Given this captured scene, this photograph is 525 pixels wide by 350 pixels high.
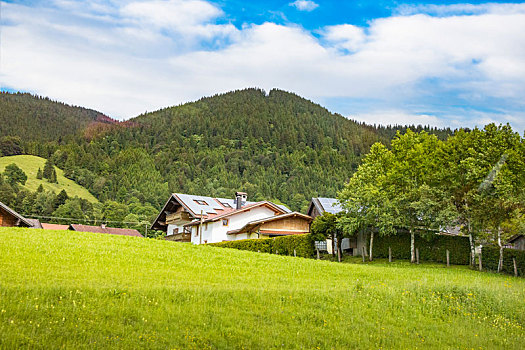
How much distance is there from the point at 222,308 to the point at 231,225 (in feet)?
171

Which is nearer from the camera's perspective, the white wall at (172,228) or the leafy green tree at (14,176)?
the white wall at (172,228)

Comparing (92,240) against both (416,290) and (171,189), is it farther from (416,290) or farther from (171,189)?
(171,189)

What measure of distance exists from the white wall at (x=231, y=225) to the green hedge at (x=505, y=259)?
1307 inches

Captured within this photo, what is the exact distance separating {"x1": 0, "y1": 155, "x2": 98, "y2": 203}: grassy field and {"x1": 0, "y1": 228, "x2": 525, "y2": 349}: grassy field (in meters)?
145

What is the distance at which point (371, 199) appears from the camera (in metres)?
45.6

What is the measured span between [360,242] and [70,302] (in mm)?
45481

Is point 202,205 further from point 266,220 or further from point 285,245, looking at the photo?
point 285,245

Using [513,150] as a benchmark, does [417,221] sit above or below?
below

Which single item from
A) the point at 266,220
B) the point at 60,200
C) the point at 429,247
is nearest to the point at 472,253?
the point at 429,247

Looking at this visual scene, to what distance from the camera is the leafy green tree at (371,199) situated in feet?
146

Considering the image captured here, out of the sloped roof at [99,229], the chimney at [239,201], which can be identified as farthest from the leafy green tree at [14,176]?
the chimney at [239,201]

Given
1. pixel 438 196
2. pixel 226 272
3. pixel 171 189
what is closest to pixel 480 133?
pixel 438 196

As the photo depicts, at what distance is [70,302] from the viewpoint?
45.4 feet

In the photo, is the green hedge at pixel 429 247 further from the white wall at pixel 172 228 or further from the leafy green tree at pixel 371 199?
the white wall at pixel 172 228
